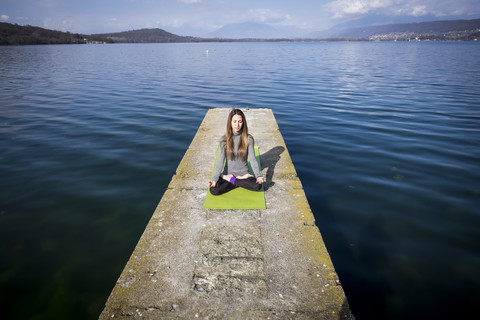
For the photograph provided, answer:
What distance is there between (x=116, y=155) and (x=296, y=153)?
A: 5997 millimetres

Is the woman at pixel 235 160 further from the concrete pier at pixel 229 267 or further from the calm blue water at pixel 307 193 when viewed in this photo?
the calm blue water at pixel 307 193

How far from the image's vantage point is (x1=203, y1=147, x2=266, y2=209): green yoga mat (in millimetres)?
4848

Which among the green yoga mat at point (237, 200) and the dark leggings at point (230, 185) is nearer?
the green yoga mat at point (237, 200)

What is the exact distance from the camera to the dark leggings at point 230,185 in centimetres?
513

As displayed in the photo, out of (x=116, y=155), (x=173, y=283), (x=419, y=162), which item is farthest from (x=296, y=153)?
(x=173, y=283)

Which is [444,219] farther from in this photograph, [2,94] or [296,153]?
[2,94]

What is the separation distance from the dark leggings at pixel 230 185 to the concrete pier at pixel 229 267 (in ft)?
1.00

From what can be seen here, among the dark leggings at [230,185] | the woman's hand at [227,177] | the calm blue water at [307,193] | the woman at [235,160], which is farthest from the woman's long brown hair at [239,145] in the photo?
Result: the calm blue water at [307,193]

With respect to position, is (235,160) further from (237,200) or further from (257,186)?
(237,200)

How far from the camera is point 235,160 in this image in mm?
5492

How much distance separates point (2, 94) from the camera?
1759cm

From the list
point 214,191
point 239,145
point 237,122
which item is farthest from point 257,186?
point 237,122

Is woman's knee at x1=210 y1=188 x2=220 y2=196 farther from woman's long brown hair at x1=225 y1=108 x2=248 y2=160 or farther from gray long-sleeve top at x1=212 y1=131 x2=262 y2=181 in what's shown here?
woman's long brown hair at x1=225 y1=108 x2=248 y2=160

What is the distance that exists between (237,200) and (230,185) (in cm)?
37
